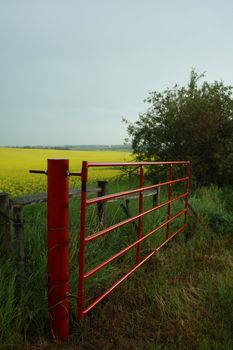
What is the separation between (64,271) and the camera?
8.43ft

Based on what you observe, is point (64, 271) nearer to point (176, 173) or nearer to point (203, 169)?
point (176, 173)

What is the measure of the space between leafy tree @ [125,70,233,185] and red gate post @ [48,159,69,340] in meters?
8.18

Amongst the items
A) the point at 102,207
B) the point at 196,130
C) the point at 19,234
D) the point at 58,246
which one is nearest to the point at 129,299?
the point at 58,246

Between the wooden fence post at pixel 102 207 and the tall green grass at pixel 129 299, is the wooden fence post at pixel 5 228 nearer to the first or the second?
the tall green grass at pixel 129 299

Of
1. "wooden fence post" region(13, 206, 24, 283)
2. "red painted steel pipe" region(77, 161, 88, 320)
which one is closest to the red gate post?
"red painted steel pipe" region(77, 161, 88, 320)

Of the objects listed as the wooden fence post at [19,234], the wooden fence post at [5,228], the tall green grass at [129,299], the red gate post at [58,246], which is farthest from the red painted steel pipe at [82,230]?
the wooden fence post at [5,228]

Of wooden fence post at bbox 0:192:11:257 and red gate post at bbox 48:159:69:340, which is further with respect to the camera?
wooden fence post at bbox 0:192:11:257

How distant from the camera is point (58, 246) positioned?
8.39 ft

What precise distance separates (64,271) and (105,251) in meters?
1.23

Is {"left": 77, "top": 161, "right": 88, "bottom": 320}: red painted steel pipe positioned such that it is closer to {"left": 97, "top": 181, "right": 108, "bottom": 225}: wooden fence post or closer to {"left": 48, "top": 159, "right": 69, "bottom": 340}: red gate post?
{"left": 48, "top": 159, "right": 69, "bottom": 340}: red gate post

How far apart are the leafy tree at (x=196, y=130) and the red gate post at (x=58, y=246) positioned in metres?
8.18

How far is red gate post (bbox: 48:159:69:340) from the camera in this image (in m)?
2.49

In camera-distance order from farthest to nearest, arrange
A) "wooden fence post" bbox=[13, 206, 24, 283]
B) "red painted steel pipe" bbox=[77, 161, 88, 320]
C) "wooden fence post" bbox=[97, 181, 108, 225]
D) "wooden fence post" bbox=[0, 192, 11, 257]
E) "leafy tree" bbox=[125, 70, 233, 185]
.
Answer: "leafy tree" bbox=[125, 70, 233, 185], "wooden fence post" bbox=[97, 181, 108, 225], "wooden fence post" bbox=[0, 192, 11, 257], "wooden fence post" bbox=[13, 206, 24, 283], "red painted steel pipe" bbox=[77, 161, 88, 320]

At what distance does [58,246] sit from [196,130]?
8.90 metres
